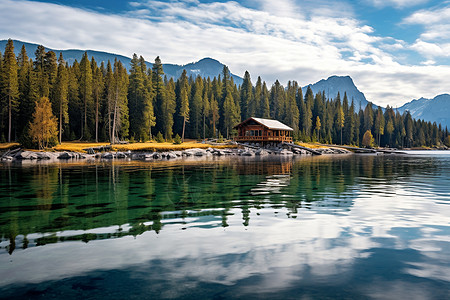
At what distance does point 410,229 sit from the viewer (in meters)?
9.38

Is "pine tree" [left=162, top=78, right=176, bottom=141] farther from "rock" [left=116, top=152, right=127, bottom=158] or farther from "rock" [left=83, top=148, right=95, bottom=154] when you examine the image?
"rock" [left=116, top=152, right=127, bottom=158]

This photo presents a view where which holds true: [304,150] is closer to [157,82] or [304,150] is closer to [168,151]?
[168,151]

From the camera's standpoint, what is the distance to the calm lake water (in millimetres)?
5488

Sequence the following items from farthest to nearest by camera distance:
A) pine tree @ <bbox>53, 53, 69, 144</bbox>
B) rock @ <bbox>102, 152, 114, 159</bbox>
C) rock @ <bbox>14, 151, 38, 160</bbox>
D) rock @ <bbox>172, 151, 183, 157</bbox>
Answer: pine tree @ <bbox>53, 53, 69, 144</bbox>
rock @ <bbox>172, 151, 183, 157</bbox>
rock @ <bbox>102, 152, 114, 159</bbox>
rock @ <bbox>14, 151, 38, 160</bbox>

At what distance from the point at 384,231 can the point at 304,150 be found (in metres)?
68.3

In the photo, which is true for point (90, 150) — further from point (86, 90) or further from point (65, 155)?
point (86, 90)

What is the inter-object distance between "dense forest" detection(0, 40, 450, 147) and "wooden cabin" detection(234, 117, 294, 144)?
1138 centimetres

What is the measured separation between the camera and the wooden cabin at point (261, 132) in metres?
76.9

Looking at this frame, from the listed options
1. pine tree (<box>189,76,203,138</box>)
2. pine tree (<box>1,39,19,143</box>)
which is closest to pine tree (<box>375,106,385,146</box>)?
pine tree (<box>189,76,203,138</box>)

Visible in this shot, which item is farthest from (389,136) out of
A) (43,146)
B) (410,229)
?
(410,229)

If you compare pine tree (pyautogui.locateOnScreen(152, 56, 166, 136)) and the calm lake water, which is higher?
pine tree (pyautogui.locateOnScreen(152, 56, 166, 136))

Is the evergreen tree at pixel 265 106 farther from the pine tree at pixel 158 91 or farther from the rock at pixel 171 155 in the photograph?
the rock at pixel 171 155

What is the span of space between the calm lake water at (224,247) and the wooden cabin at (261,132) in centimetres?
6264

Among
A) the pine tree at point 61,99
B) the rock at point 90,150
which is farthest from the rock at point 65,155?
the pine tree at point 61,99
